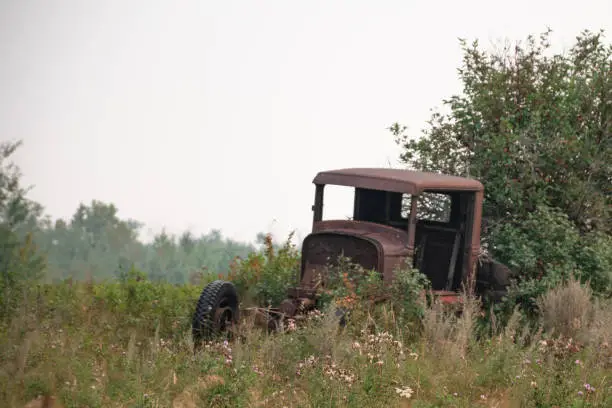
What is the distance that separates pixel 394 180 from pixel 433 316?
1.89 meters

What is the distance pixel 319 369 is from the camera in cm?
672

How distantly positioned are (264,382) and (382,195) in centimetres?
445

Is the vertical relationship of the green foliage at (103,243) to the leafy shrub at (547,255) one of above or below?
below

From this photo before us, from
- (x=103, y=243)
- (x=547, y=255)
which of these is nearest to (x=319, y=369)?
(x=547, y=255)

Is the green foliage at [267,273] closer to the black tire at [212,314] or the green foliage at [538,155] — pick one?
the black tire at [212,314]

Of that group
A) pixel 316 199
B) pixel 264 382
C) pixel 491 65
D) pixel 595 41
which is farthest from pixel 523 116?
pixel 264 382

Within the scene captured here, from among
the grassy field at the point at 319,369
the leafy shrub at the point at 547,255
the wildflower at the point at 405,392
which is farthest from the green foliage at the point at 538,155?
the wildflower at the point at 405,392

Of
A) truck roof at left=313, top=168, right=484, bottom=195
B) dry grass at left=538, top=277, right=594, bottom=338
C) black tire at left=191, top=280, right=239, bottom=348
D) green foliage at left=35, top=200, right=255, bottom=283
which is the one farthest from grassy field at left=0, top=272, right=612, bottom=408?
green foliage at left=35, top=200, right=255, bottom=283

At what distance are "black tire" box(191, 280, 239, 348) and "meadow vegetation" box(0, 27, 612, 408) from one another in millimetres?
350

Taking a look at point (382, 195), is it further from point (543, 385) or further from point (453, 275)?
point (543, 385)

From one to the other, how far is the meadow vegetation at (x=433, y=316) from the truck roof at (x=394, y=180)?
1017 millimetres

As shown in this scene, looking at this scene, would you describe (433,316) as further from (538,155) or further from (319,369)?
(538,155)

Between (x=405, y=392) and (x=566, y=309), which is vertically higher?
(x=566, y=309)

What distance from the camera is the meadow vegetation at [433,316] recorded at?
6523mm
